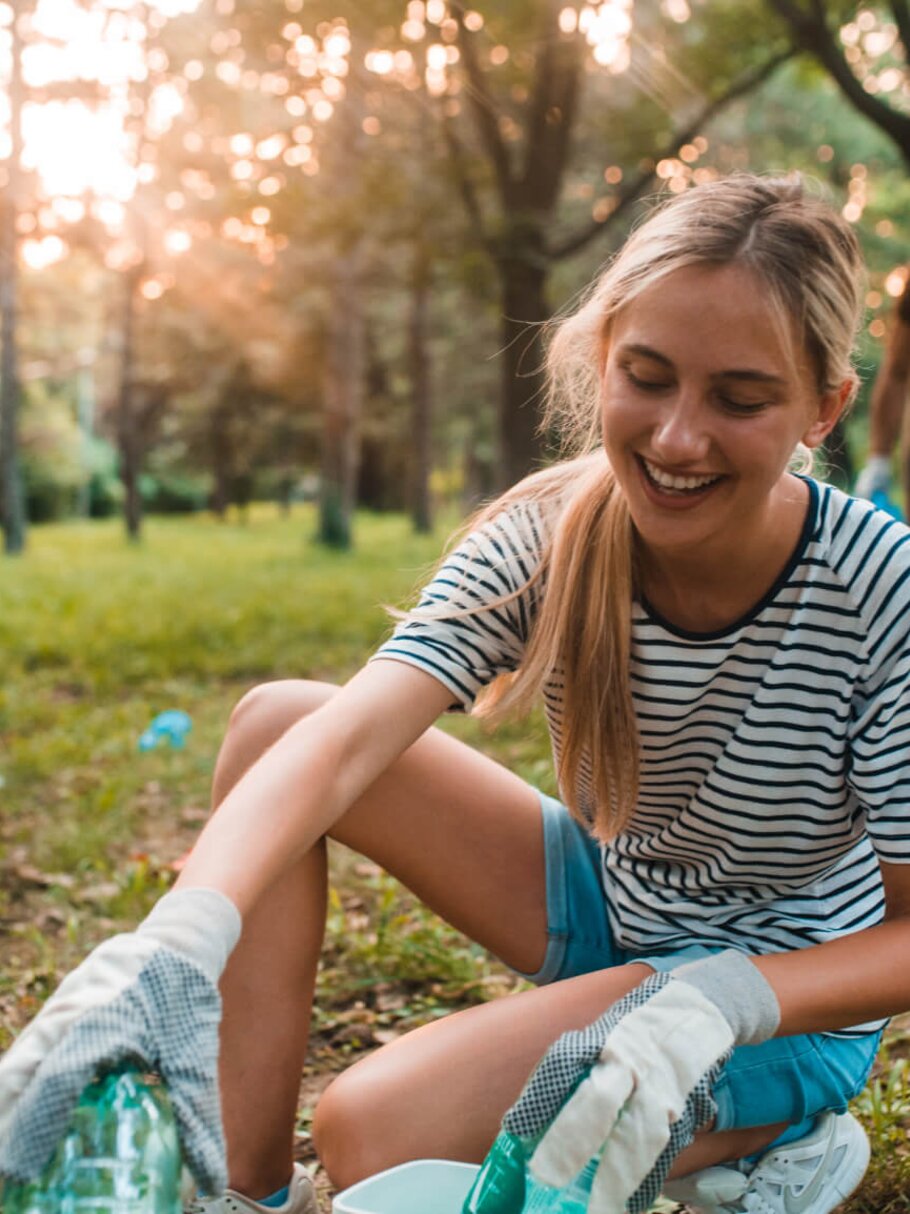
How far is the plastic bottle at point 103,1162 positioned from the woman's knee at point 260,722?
64 cm

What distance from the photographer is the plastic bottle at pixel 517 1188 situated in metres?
1.29

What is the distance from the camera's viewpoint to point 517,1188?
4.34ft

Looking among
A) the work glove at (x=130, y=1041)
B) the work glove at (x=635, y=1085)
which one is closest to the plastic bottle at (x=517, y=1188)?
the work glove at (x=635, y=1085)

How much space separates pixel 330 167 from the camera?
13.1 metres

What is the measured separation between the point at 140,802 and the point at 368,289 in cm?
1509

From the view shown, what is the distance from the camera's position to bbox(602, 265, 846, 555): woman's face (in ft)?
4.75

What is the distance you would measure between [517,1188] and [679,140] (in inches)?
328

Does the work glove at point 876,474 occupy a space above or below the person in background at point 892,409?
below

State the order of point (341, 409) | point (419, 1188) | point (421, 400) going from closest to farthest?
point (419, 1188) < point (341, 409) < point (421, 400)

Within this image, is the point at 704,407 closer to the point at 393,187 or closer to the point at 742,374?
the point at 742,374

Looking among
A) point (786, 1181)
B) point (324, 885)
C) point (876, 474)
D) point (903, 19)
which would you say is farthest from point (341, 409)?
point (786, 1181)

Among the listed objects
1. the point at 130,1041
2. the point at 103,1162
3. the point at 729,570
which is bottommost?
the point at 103,1162

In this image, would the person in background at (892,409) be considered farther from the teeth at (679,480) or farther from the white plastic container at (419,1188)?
the white plastic container at (419,1188)

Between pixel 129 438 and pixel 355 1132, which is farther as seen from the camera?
pixel 129 438
